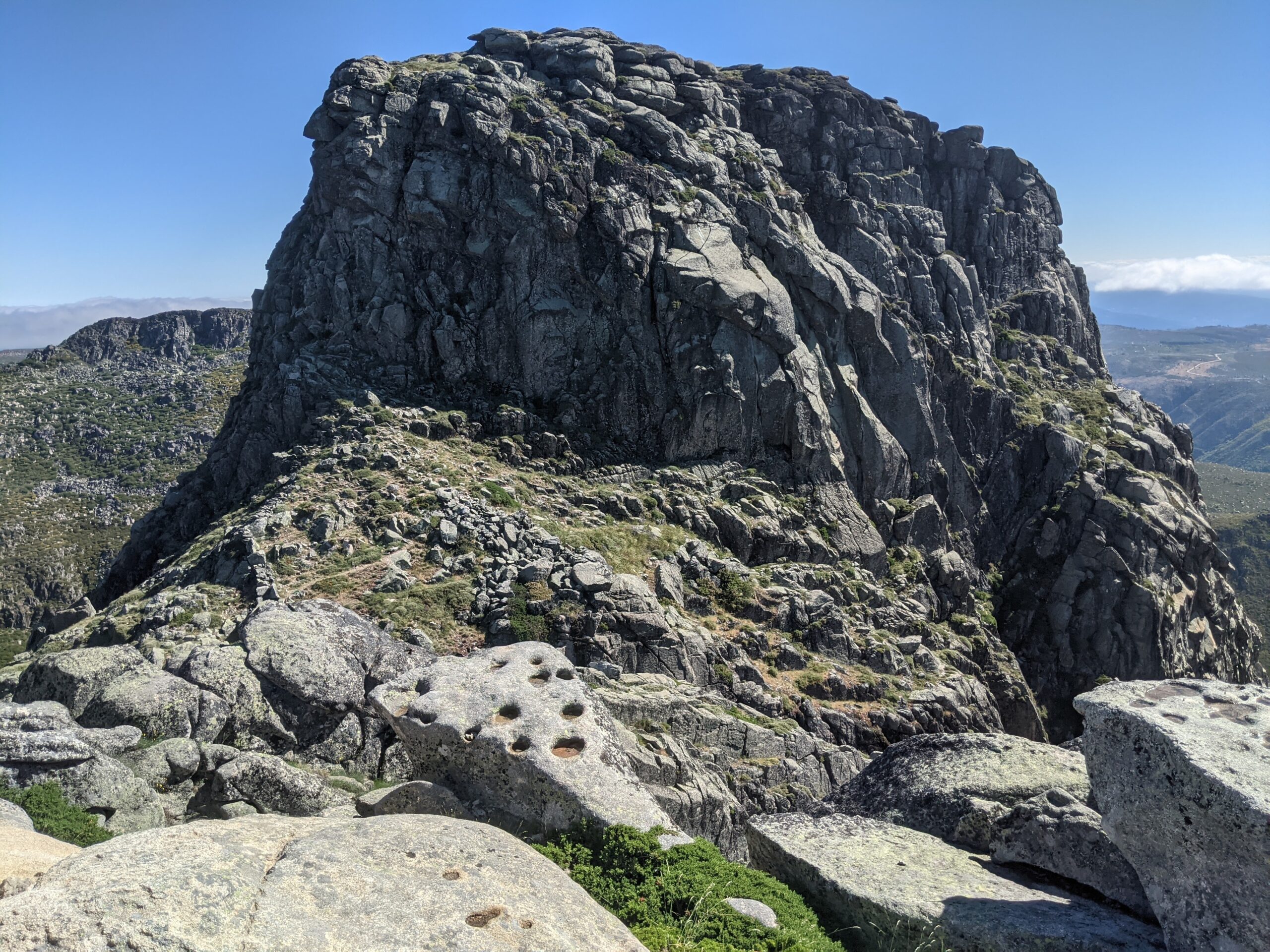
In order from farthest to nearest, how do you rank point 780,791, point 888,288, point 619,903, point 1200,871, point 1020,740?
point 888,288 → point 780,791 → point 1020,740 → point 619,903 → point 1200,871

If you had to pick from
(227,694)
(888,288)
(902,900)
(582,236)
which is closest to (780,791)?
(902,900)

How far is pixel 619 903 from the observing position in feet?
35.4

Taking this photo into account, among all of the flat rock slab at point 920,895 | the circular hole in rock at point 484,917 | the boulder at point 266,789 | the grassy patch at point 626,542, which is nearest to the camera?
the circular hole in rock at point 484,917

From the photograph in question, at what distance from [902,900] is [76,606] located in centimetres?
4210

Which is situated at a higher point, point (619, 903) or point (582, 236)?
point (582, 236)

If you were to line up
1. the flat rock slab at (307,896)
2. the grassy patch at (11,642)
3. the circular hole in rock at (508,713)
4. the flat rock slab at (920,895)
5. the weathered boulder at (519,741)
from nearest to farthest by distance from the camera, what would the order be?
the flat rock slab at (307,896) → the flat rock slab at (920,895) → the weathered boulder at (519,741) → the circular hole in rock at (508,713) → the grassy patch at (11,642)

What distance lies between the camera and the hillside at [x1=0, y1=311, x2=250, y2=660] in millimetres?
94519

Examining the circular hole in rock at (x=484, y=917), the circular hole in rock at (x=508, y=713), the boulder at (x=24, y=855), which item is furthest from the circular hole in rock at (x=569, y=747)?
the boulder at (x=24, y=855)

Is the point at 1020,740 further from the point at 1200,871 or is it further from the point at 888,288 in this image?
the point at 888,288

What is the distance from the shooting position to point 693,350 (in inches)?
1838

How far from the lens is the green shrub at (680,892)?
10.1 meters

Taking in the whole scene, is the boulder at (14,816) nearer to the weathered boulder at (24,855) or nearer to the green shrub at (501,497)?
the weathered boulder at (24,855)

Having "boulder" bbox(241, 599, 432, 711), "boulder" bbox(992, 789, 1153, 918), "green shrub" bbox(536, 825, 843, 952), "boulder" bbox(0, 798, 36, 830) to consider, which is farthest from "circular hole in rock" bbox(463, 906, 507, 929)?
"boulder" bbox(241, 599, 432, 711)

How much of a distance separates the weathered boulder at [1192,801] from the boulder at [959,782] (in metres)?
3.51
